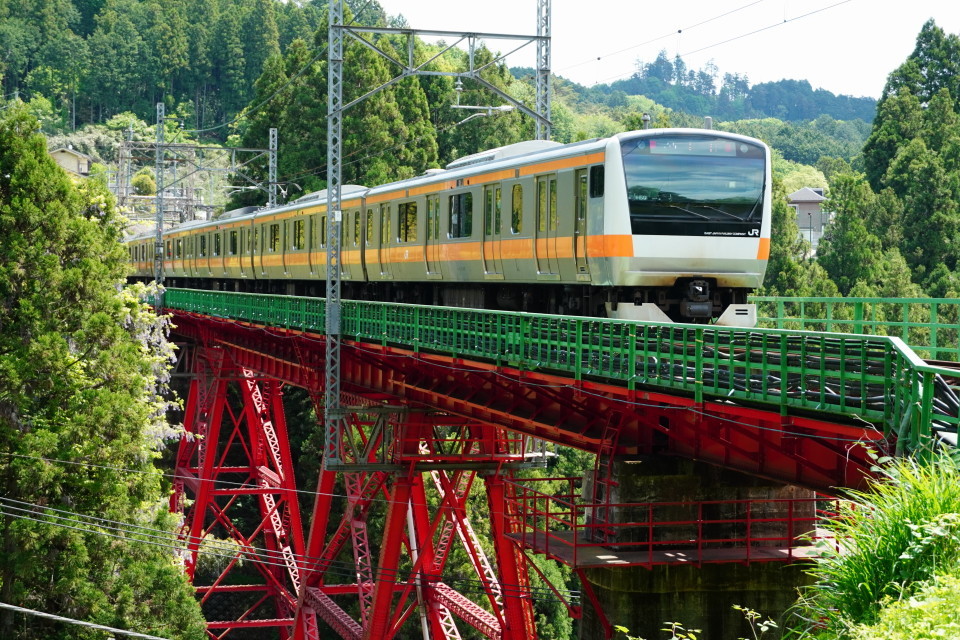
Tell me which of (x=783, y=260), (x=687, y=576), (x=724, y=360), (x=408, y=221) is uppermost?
(x=408, y=221)

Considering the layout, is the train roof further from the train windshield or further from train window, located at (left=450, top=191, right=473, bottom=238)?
train window, located at (left=450, top=191, right=473, bottom=238)

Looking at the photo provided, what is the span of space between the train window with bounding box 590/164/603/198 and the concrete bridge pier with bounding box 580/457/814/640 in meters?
4.09

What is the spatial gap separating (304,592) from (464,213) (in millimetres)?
9054

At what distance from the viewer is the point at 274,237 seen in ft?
110

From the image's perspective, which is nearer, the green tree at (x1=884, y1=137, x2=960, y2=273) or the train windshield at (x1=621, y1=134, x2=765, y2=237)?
the train windshield at (x1=621, y1=134, x2=765, y2=237)

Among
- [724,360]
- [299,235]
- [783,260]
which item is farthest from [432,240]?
[783,260]

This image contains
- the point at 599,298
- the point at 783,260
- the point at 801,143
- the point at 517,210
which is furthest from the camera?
the point at 801,143

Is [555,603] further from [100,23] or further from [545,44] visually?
[100,23]

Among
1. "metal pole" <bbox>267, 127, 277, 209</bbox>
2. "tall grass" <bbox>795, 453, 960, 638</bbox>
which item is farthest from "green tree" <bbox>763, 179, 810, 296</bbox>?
"tall grass" <bbox>795, 453, 960, 638</bbox>

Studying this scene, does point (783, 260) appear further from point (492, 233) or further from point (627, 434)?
point (627, 434)

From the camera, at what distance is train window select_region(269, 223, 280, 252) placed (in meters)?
33.0

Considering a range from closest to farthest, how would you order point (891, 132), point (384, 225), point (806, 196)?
1. point (384, 225)
2. point (891, 132)
3. point (806, 196)

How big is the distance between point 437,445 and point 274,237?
34.2ft

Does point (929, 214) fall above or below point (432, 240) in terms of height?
above
